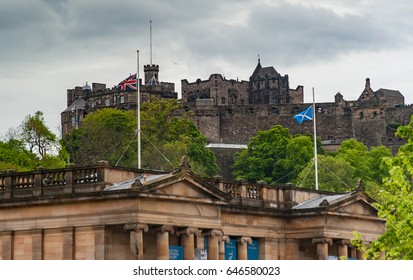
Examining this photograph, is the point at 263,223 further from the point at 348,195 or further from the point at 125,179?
the point at 125,179

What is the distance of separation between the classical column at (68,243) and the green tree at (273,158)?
374 ft

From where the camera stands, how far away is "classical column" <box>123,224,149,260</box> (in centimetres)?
5844

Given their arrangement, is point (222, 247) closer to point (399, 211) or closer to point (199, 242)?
point (199, 242)

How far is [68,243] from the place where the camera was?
6006 cm

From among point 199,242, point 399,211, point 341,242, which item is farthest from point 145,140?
point 399,211

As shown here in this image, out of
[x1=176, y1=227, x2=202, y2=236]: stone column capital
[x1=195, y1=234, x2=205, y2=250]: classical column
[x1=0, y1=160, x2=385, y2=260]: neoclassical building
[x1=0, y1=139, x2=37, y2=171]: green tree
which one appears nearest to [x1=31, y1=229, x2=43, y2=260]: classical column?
[x1=0, y1=160, x2=385, y2=260]: neoclassical building

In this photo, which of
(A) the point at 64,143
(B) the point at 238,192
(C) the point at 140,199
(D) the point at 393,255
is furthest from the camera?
(A) the point at 64,143

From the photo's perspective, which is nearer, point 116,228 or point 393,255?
point 393,255

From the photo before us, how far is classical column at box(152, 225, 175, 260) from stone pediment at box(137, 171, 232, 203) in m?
1.26

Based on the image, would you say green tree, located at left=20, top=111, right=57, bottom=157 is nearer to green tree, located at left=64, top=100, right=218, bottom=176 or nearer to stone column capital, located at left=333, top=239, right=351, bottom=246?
green tree, located at left=64, top=100, right=218, bottom=176

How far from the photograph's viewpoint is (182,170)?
199ft
